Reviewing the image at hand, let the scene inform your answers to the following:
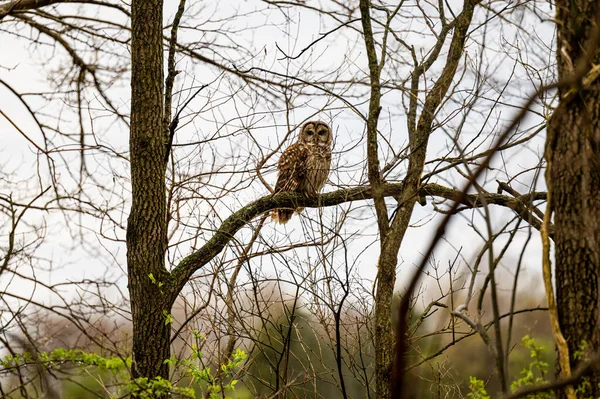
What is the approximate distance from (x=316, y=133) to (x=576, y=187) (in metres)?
5.48

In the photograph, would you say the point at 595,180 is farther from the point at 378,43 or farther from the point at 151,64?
the point at 151,64

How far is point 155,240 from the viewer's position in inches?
261

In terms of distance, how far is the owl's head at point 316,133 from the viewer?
8.75 meters

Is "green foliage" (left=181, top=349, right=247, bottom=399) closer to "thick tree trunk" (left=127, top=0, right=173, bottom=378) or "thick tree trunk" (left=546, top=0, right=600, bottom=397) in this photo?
"thick tree trunk" (left=127, top=0, right=173, bottom=378)

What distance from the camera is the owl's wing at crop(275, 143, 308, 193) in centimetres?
746

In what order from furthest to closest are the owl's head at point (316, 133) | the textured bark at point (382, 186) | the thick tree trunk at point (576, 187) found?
1. the owl's head at point (316, 133)
2. the textured bark at point (382, 186)
3. the thick tree trunk at point (576, 187)

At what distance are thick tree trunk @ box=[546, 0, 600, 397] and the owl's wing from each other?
154 inches

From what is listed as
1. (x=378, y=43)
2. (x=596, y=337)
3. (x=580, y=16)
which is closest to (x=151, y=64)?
(x=378, y=43)

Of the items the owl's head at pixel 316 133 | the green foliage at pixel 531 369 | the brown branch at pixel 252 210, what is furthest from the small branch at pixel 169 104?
the green foliage at pixel 531 369

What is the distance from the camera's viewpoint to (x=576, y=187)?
11.7 ft

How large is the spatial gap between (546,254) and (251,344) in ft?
10.3

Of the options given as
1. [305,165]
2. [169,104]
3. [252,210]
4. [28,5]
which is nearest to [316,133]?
[305,165]

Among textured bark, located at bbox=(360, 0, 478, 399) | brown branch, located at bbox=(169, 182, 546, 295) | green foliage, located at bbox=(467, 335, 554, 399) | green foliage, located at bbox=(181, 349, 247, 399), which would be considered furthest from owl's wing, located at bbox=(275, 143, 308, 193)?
green foliage, located at bbox=(467, 335, 554, 399)

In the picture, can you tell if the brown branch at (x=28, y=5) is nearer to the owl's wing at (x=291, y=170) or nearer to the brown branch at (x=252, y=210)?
the owl's wing at (x=291, y=170)
